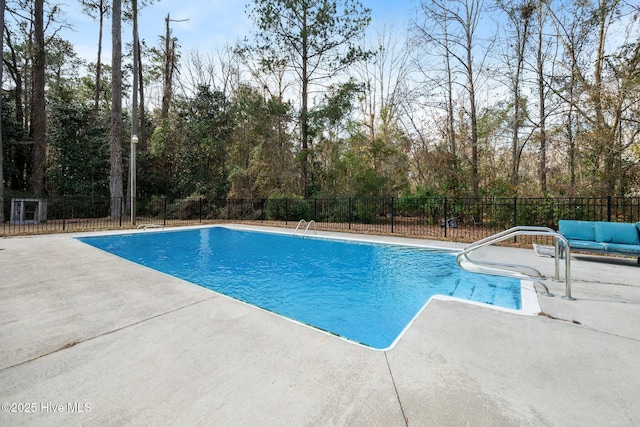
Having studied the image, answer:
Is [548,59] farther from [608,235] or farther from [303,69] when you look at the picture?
[303,69]

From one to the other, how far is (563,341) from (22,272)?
25.0ft

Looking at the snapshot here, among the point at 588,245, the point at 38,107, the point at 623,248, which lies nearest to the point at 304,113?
the point at 588,245

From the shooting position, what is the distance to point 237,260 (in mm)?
7184

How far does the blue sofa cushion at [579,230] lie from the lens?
6184 mm

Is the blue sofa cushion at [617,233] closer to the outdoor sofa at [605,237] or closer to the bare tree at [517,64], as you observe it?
the outdoor sofa at [605,237]

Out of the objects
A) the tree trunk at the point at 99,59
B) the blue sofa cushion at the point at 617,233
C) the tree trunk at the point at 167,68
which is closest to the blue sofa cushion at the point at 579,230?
the blue sofa cushion at the point at 617,233

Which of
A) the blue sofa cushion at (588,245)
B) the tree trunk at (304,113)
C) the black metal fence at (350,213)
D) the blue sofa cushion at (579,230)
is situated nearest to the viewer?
the blue sofa cushion at (588,245)

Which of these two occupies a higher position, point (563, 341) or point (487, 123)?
point (487, 123)

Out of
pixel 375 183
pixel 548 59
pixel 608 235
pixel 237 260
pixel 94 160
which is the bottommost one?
pixel 237 260

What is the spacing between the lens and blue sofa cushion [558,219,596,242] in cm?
618


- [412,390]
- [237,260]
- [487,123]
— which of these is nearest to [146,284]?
[237,260]

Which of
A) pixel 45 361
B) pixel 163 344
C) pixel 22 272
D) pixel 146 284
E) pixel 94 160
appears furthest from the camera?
pixel 94 160

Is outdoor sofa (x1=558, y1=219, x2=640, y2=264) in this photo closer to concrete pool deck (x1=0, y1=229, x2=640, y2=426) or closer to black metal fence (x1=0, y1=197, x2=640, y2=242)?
black metal fence (x1=0, y1=197, x2=640, y2=242)

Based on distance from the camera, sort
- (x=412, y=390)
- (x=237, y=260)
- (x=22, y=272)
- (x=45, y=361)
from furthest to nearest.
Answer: (x=237, y=260)
(x=22, y=272)
(x=45, y=361)
(x=412, y=390)
